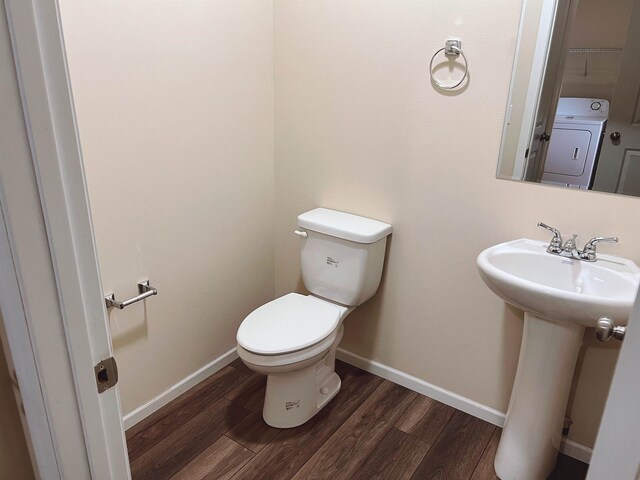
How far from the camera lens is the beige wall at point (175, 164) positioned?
5.06ft

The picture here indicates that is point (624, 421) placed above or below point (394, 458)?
above

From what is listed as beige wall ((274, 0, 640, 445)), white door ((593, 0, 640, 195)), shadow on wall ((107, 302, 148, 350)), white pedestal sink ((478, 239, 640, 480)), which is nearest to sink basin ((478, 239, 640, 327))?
white pedestal sink ((478, 239, 640, 480))

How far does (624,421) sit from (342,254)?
144 centimetres

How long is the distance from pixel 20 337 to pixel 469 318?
1.68m

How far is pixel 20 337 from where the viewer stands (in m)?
0.61

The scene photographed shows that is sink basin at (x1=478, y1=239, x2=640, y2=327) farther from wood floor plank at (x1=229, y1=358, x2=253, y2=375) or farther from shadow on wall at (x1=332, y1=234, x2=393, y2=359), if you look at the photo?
wood floor plank at (x1=229, y1=358, x2=253, y2=375)

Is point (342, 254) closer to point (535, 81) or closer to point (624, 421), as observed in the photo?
point (535, 81)

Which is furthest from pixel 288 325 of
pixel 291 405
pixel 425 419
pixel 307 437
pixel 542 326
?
pixel 542 326

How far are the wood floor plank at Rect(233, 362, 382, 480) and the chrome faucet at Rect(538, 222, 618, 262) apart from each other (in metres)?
1.06

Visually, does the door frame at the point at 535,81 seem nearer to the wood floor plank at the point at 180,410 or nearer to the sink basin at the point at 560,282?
the sink basin at the point at 560,282

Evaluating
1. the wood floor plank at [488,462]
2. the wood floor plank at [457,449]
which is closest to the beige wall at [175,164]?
the wood floor plank at [457,449]

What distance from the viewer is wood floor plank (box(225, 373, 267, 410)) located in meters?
2.07

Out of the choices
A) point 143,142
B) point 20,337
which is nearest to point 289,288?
point 143,142

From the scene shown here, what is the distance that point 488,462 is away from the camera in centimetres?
179
